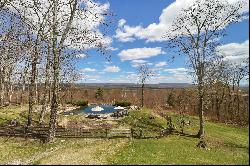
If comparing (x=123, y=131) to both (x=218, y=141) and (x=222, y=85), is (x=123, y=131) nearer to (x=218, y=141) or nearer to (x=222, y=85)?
(x=218, y=141)

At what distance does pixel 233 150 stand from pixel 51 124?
1812 cm

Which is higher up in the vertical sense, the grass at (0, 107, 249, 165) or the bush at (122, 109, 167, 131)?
the bush at (122, 109, 167, 131)

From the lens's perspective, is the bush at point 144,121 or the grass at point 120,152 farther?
the bush at point 144,121

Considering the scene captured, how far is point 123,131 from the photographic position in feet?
133

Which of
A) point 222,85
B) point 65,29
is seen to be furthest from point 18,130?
point 222,85

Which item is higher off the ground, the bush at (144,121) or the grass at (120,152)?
the bush at (144,121)

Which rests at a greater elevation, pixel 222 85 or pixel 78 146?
pixel 222 85

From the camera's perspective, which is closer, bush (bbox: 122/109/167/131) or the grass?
the grass

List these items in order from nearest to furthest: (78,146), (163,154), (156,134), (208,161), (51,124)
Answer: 1. (208,161)
2. (163,154)
3. (78,146)
4. (51,124)
5. (156,134)

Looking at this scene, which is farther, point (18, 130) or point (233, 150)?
point (18, 130)

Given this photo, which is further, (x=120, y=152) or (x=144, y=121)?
(x=144, y=121)

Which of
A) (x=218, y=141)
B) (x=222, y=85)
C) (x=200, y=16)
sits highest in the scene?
(x=200, y=16)

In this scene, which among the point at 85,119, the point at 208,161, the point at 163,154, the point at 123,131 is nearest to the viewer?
the point at 208,161

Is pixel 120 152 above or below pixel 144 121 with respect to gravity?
below
